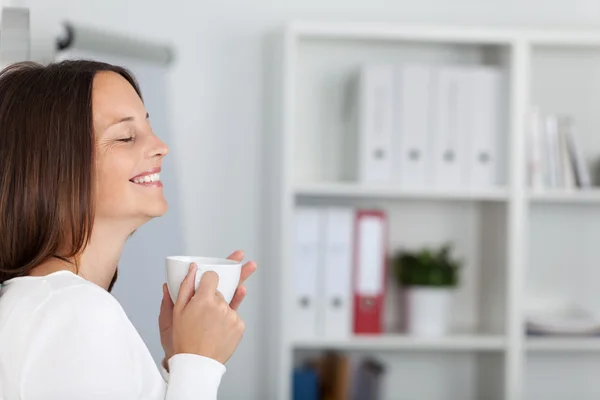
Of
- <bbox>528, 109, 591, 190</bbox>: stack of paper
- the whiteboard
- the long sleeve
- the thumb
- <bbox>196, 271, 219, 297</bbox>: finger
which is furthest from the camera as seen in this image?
<bbox>528, 109, 591, 190</bbox>: stack of paper

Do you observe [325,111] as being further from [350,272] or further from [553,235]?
[553,235]

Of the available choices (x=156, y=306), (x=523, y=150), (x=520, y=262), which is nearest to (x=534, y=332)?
(x=520, y=262)

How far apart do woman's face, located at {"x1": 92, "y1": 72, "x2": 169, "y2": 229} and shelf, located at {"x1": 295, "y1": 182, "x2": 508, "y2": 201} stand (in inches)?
61.8

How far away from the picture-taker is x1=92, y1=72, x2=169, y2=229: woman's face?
1051mm

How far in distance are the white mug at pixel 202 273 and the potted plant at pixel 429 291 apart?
172cm

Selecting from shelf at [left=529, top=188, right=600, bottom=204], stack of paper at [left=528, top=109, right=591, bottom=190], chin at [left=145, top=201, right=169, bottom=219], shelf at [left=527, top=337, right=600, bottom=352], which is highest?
stack of paper at [left=528, top=109, right=591, bottom=190]

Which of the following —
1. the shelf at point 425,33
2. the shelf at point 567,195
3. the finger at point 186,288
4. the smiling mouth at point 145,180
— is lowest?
the finger at point 186,288

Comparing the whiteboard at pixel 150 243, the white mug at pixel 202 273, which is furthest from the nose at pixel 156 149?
the whiteboard at pixel 150 243

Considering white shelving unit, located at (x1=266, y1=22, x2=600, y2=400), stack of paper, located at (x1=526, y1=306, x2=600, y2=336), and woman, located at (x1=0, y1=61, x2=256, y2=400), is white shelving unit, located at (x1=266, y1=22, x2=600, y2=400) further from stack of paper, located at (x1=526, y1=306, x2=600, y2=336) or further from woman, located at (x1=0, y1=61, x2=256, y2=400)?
woman, located at (x1=0, y1=61, x2=256, y2=400)

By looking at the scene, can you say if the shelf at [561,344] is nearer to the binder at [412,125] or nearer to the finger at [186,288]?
the binder at [412,125]

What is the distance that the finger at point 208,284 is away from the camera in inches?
40.1

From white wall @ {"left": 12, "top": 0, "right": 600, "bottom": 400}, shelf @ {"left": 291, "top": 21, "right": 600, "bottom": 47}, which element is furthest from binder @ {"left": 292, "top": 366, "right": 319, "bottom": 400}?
shelf @ {"left": 291, "top": 21, "right": 600, "bottom": 47}

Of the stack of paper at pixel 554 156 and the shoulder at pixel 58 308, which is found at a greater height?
the stack of paper at pixel 554 156

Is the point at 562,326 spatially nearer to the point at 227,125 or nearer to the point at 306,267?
the point at 306,267
